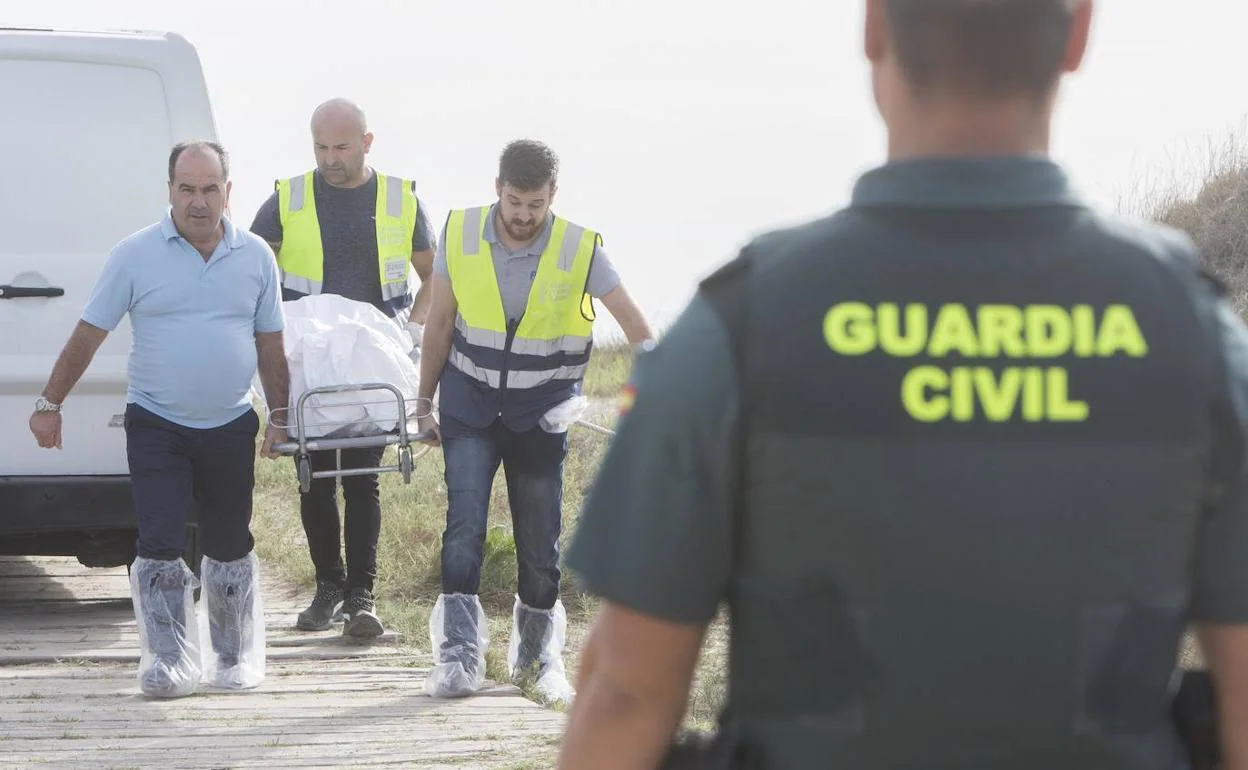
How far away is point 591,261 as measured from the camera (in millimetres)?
6980

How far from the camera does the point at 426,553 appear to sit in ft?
33.8

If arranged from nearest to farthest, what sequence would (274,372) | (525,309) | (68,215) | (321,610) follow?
1. (525,309)
2. (274,372)
3. (68,215)
4. (321,610)

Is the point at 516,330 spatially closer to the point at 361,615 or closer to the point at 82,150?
the point at 361,615

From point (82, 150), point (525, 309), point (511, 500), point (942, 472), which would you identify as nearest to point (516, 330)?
point (525, 309)

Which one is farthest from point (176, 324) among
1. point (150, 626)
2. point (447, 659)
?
point (447, 659)

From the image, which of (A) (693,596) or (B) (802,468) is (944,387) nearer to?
(B) (802,468)

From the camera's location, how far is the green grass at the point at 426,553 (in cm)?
821

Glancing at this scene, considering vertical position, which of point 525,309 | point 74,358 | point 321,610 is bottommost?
point 321,610

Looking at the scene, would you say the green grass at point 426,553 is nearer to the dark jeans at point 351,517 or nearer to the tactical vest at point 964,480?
the dark jeans at point 351,517

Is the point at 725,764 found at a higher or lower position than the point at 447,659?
higher

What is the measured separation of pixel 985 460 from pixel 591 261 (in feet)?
17.2

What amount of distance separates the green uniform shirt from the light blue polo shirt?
5.24 m

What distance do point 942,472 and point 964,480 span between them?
0.02 m

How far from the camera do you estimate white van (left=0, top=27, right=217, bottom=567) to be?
7.82 m
